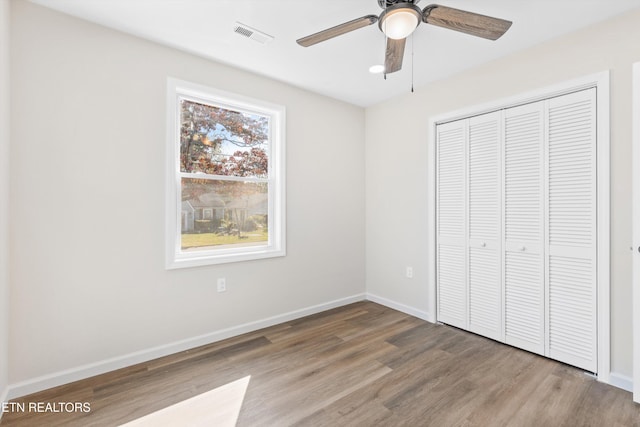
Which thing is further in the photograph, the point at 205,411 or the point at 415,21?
the point at 205,411

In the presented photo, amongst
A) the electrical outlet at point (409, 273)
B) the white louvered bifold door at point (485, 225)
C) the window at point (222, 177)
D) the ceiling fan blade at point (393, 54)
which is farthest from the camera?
the electrical outlet at point (409, 273)

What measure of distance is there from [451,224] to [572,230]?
983 millimetres

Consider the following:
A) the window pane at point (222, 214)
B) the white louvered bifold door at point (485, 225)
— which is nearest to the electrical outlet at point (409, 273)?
the white louvered bifold door at point (485, 225)

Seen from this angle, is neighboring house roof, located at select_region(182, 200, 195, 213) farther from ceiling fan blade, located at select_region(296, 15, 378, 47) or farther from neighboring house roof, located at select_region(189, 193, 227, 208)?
ceiling fan blade, located at select_region(296, 15, 378, 47)

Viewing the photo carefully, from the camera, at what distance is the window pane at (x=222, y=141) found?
2.70 metres

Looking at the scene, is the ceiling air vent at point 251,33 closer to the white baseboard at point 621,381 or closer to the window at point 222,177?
the window at point 222,177

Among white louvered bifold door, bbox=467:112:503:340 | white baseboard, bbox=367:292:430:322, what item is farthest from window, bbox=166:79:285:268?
white louvered bifold door, bbox=467:112:503:340

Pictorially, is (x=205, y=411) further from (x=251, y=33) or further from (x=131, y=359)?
(x=251, y=33)

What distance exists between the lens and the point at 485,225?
281cm

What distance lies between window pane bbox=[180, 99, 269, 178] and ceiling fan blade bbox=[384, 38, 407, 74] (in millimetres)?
1461

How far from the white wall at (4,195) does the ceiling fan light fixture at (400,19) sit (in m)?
2.25

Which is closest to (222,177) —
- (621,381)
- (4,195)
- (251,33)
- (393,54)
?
(251,33)

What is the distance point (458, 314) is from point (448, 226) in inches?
35.2

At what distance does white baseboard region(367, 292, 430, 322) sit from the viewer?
330 cm
